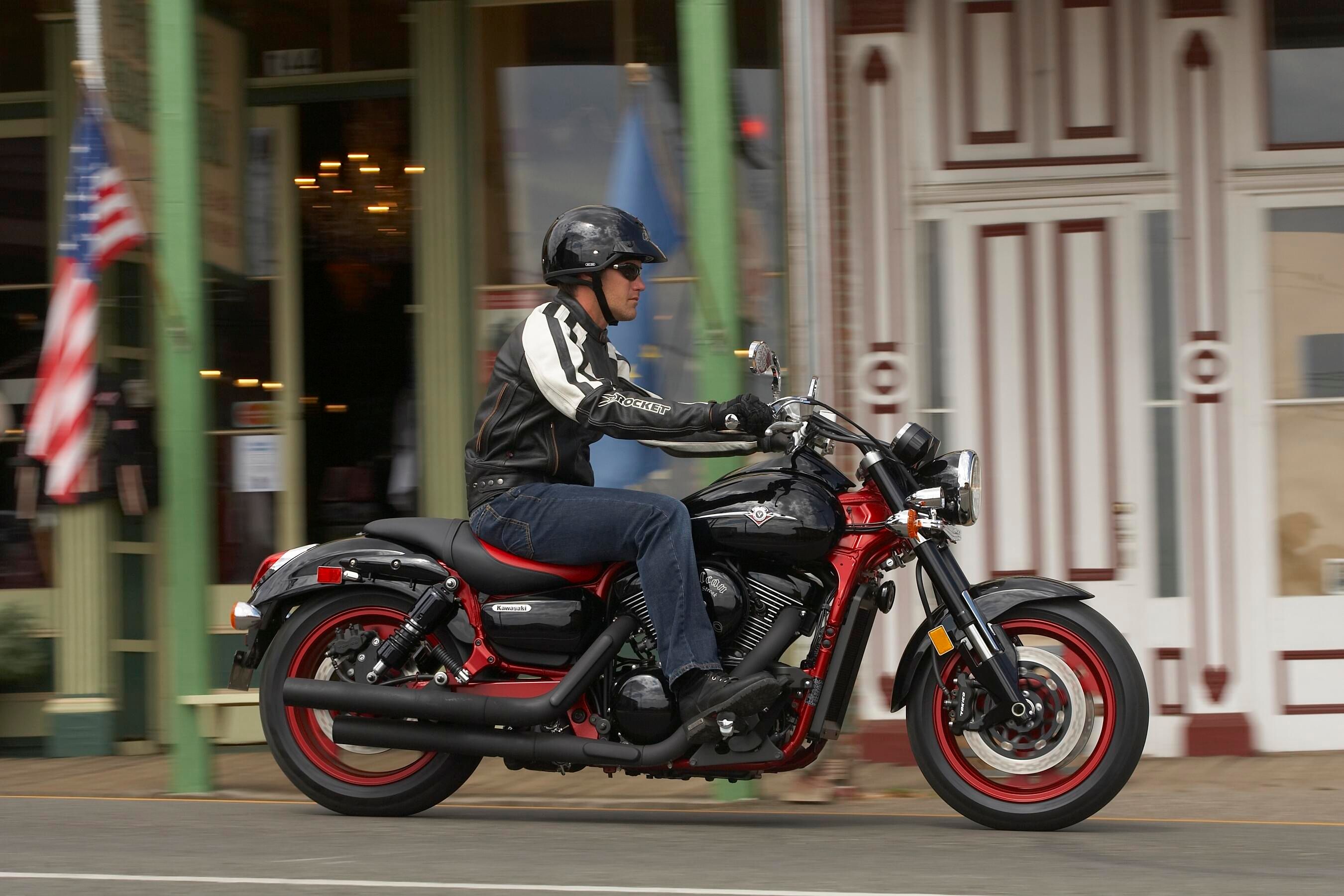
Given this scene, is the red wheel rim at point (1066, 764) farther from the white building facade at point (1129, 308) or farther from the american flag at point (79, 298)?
the american flag at point (79, 298)

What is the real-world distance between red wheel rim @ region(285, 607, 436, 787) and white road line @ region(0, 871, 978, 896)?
1204mm

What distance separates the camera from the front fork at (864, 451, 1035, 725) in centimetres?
552

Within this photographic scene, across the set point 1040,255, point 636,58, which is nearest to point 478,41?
point 636,58

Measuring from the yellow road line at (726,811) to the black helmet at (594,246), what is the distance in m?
1.97

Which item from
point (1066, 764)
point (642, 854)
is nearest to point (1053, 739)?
point (1066, 764)

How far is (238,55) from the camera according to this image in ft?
30.3

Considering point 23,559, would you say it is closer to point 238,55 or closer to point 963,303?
point 238,55

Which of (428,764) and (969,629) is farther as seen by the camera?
(428,764)

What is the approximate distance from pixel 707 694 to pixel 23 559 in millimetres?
5359

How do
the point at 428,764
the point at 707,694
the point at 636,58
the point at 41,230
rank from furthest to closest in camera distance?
the point at 41,230
the point at 636,58
the point at 428,764
the point at 707,694

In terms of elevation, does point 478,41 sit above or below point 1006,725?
above

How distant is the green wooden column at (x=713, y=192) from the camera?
689 cm

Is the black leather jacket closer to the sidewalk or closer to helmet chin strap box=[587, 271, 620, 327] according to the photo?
helmet chin strap box=[587, 271, 620, 327]

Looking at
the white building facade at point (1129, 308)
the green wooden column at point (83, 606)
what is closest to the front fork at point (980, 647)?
the white building facade at point (1129, 308)
